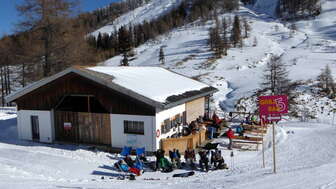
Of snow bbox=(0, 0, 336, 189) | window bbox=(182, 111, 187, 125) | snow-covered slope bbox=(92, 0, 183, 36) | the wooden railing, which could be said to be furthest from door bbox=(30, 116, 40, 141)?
snow-covered slope bbox=(92, 0, 183, 36)

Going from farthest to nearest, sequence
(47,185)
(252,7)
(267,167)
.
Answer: (252,7) → (267,167) → (47,185)

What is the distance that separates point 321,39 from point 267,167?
71.3 metres

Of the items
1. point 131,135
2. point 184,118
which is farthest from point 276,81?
point 131,135

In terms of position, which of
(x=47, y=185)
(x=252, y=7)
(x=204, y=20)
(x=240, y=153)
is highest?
(x=252, y=7)

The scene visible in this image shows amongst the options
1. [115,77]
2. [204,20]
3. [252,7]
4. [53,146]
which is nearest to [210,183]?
[115,77]

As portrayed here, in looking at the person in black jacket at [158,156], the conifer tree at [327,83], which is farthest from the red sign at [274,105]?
the conifer tree at [327,83]

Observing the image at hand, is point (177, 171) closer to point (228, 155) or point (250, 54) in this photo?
point (228, 155)

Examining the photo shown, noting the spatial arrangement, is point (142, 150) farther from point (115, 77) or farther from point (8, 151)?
point (8, 151)

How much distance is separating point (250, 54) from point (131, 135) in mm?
54375

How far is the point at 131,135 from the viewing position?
54.1 feet

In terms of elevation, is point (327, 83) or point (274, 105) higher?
point (274, 105)

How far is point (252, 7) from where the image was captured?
133m

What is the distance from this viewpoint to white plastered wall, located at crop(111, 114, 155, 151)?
52.7 ft

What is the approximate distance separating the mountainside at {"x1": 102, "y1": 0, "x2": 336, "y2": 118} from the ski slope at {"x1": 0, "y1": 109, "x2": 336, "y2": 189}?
15.8 meters
